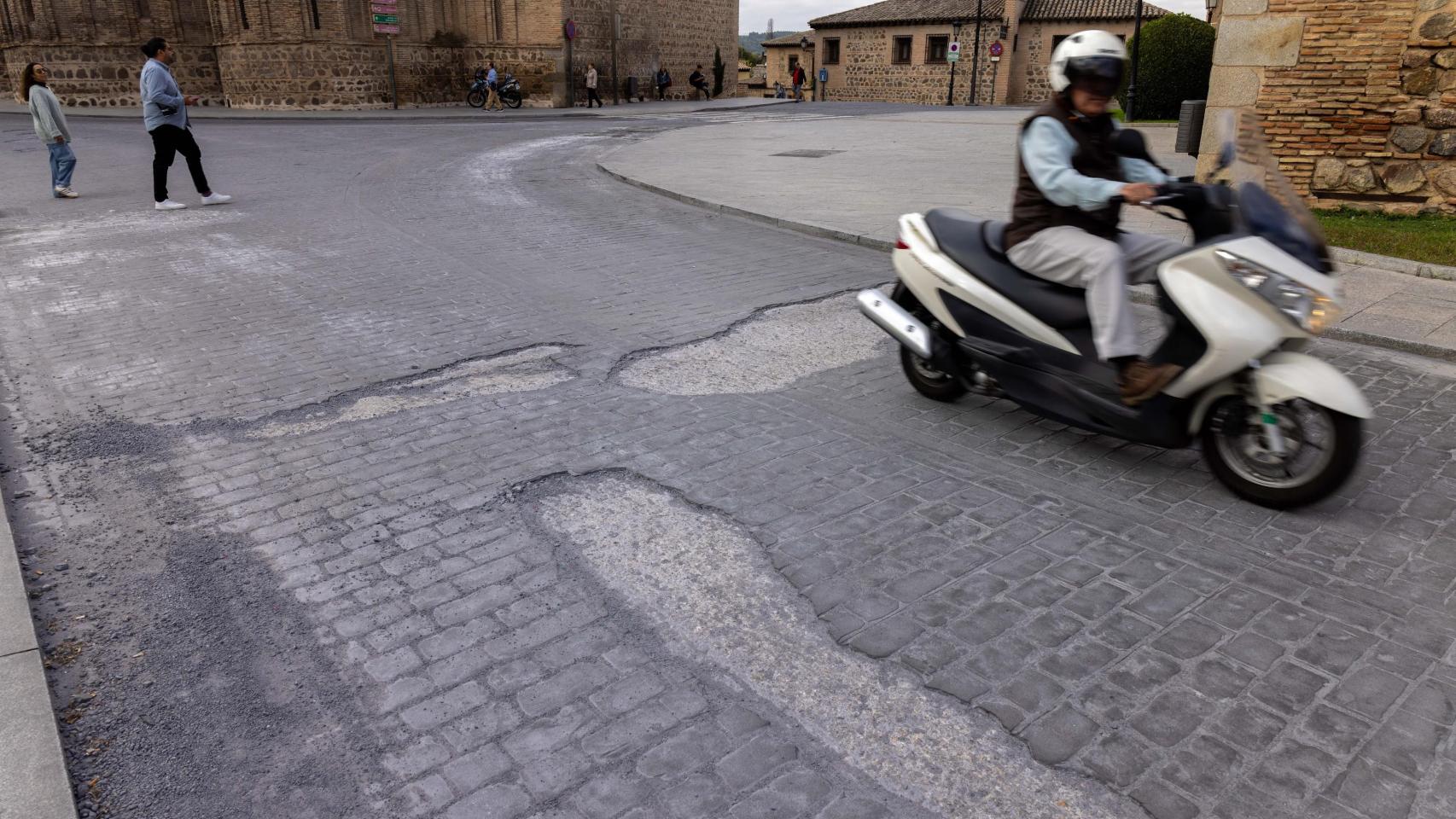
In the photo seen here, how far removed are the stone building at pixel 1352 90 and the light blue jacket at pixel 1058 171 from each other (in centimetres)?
787

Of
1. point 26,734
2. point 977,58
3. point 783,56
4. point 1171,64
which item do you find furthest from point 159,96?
point 783,56

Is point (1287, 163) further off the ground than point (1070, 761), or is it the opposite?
point (1287, 163)

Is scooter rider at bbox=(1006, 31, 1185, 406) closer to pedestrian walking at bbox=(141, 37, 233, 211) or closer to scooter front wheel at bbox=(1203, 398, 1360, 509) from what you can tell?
scooter front wheel at bbox=(1203, 398, 1360, 509)

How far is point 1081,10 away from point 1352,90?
5045 cm

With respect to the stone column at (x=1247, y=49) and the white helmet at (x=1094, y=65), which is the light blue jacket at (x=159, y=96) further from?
the stone column at (x=1247, y=49)

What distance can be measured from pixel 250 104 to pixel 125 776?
34.9m

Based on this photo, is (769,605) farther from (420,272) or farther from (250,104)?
(250,104)

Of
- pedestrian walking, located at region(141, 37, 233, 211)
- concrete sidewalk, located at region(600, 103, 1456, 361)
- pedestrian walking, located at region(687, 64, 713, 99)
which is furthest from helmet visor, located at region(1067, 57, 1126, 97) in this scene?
pedestrian walking, located at region(687, 64, 713, 99)

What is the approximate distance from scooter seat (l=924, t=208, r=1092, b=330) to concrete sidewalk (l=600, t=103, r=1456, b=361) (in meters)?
3.18

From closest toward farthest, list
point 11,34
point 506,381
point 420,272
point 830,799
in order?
point 830,799
point 506,381
point 420,272
point 11,34

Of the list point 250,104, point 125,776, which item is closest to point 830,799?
point 125,776

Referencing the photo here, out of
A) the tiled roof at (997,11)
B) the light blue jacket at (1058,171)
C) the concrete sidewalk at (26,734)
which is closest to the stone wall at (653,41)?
the tiled roof at (997,11)

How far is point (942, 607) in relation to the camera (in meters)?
3.22

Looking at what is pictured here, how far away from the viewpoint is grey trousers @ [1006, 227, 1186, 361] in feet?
13.1
